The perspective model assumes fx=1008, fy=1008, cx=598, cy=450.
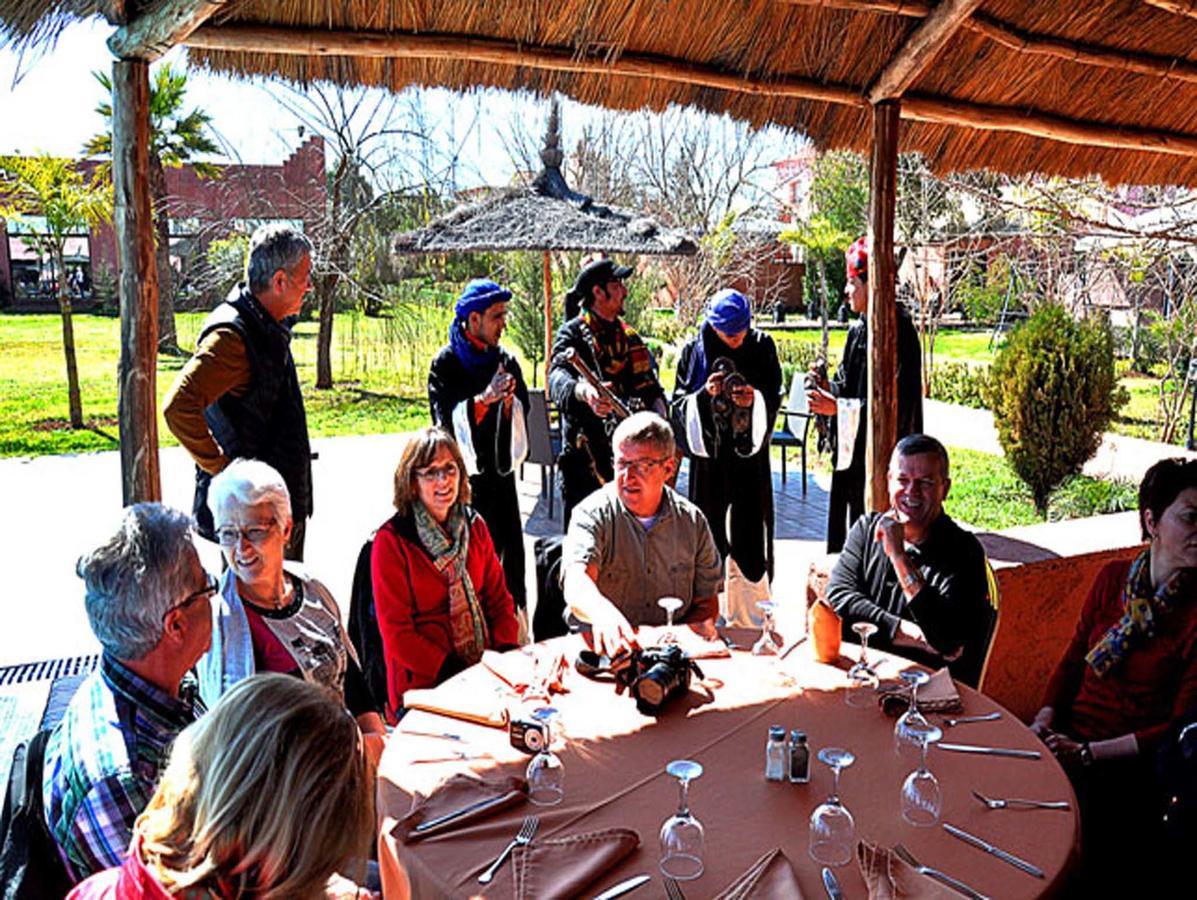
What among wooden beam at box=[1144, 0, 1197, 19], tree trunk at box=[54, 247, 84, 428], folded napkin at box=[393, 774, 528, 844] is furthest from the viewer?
tree trunk at box=[54, 247, 84, 428]

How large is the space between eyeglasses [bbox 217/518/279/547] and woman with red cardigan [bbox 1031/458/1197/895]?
2188 millimetres

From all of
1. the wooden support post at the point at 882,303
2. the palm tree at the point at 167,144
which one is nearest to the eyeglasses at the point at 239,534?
the wooden support post at the point at 882,303

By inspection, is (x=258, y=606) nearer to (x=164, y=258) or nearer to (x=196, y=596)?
(x=196, y=596)

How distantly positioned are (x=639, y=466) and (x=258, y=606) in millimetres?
1278

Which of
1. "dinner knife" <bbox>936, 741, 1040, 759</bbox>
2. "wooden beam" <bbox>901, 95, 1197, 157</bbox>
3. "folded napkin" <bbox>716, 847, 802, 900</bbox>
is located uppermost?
"wooden beam" <bbox>901, 95, 1197, 157</bbox>

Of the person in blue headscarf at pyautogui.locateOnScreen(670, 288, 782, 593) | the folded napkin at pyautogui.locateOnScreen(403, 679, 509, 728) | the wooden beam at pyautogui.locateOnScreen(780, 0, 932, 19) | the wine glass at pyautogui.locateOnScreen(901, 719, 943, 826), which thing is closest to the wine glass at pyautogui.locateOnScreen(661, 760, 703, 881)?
the wine glass at pyautogui.locateOnScreen(901, 719, 943, 826)

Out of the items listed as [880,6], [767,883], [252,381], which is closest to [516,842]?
[767,883]

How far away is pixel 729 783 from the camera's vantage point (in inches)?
84.0

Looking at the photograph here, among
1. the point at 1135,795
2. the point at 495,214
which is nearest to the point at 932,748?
the point at 1135,795

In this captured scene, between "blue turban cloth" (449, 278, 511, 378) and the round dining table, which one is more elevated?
"blue turban cloth" (449, 278, 511, 378)

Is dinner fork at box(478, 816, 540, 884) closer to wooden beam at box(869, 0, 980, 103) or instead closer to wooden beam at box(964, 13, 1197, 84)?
wooden beam at box(869, 0, 980, 103)

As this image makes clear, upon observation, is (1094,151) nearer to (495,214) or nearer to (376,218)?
(495,214)

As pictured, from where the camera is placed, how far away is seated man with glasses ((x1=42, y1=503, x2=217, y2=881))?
1.71 m

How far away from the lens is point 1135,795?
252 centimetres
